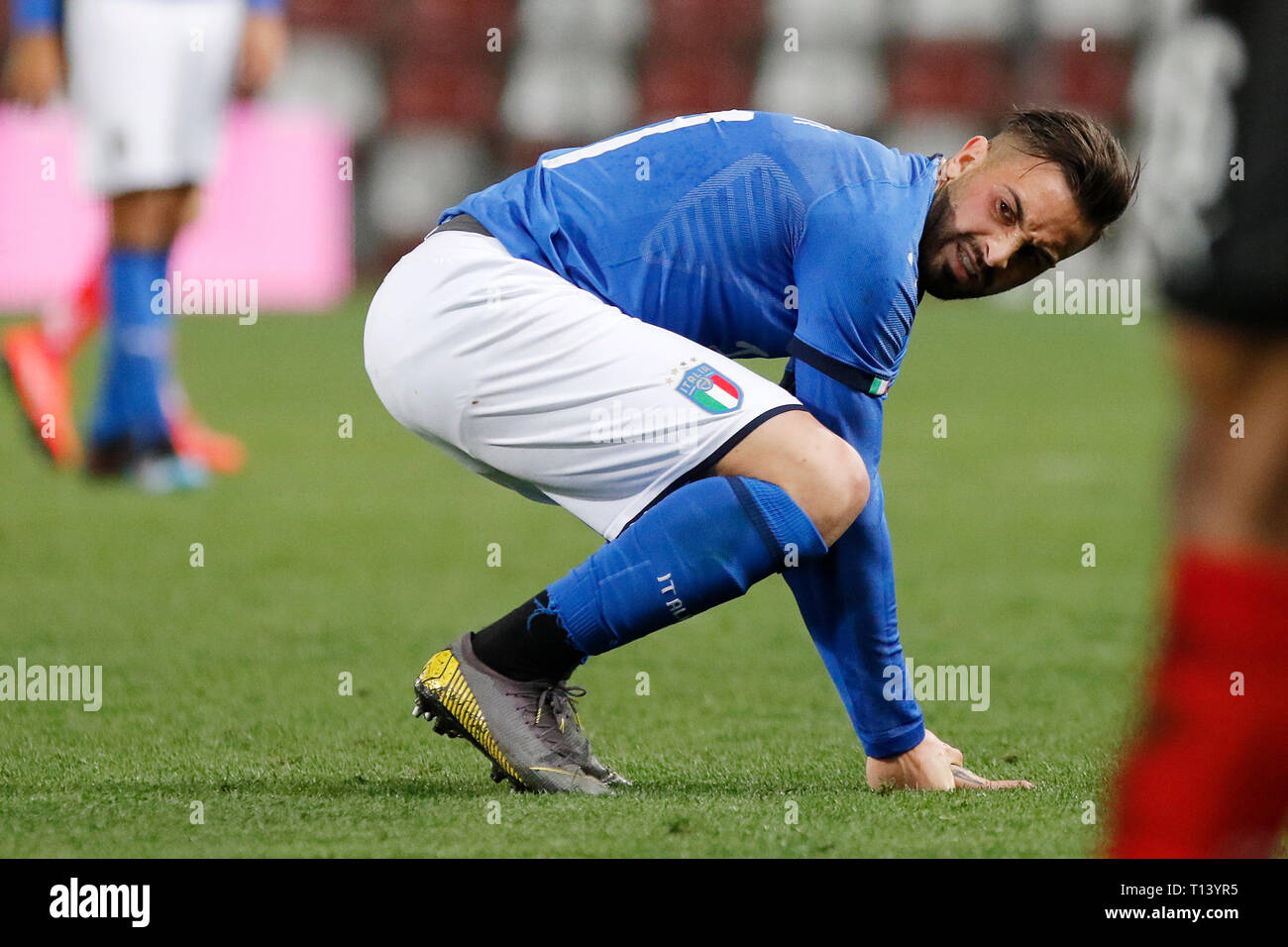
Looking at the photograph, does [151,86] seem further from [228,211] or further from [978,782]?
[228,211]

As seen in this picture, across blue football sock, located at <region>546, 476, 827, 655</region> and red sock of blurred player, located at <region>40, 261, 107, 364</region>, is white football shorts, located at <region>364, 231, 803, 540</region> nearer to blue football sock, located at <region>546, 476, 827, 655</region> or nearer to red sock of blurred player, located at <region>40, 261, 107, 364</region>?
blue football sock, located at <region>546, 476, 827, 655</region>

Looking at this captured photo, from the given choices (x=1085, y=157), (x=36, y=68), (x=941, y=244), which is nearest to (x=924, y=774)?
(x=941, y=244)

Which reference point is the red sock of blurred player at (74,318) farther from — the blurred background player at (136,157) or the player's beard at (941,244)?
the player's beard at (941,244)

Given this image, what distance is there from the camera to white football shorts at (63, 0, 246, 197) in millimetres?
7645

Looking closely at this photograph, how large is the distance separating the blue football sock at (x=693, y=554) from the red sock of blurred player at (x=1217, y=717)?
4.35ft

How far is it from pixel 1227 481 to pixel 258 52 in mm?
6923

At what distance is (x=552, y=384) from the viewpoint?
122 inches

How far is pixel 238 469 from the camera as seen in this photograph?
8.42m

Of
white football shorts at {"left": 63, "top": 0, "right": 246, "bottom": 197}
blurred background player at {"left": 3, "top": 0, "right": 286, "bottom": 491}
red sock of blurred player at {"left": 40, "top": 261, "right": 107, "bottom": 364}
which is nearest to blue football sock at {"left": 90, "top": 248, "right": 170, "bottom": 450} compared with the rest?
blurred background player at {"left": 3, "top": 0, "right": 286, "bottom": 491}

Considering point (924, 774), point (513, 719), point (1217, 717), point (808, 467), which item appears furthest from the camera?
point (924, 774)

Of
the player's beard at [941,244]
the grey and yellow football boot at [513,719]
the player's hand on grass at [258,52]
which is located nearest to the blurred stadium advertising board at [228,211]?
the player's hand on grass at [258,52]

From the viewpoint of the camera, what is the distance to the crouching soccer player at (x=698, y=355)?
9.86 ft
